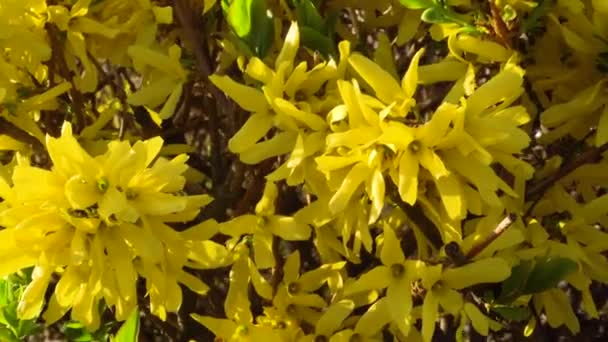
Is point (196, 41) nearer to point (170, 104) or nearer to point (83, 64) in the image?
point (170, 104)

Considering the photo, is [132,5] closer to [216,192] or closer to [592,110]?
[216,192]

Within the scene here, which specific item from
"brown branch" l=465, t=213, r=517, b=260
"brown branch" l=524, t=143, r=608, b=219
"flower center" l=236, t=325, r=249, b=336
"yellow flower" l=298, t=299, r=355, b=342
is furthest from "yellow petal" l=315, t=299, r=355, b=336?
"brown branch" l=524, t=143, r=608, b=219

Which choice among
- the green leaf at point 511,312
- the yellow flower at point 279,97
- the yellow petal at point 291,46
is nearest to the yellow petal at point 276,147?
the yellow flower at point 279,97

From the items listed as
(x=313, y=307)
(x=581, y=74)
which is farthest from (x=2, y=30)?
(x=581, y=74)

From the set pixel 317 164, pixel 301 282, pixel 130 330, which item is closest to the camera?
pixel 317 164

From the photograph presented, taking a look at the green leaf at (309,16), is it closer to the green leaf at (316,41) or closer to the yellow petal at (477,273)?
the green leaf at (316,41)

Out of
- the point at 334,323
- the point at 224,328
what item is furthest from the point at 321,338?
the point at 224,328
